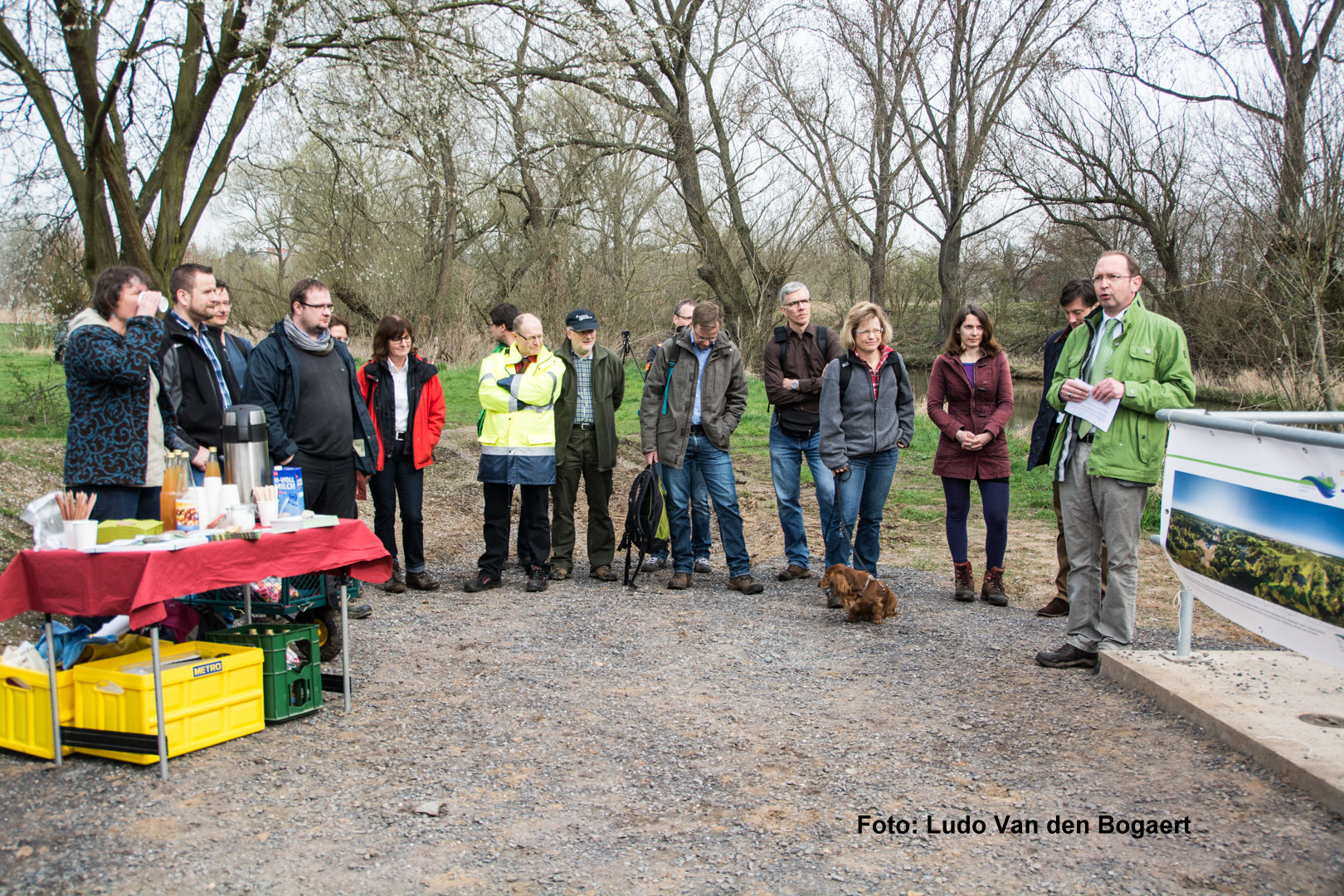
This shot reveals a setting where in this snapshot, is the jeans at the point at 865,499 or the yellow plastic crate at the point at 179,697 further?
the jeans at the point at 865,499

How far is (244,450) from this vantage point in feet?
14.7

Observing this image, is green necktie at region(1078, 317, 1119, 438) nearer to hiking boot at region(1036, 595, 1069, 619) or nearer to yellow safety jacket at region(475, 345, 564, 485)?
hiking boot at region(1036, 595, 1069, 619)

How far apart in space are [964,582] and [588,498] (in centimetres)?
280

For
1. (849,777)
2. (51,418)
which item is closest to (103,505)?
(849,777)

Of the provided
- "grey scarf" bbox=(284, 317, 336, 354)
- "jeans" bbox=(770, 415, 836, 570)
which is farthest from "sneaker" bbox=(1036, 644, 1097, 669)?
"grey scarf" bbox=(284, 317, 336, 354)

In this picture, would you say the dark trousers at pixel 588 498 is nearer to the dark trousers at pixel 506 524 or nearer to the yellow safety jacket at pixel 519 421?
Answer: the dark trousers at pixel 506 524

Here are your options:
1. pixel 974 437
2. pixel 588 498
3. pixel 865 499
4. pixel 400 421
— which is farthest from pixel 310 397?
pixel 974 437

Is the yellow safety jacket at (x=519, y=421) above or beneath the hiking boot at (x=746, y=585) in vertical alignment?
above

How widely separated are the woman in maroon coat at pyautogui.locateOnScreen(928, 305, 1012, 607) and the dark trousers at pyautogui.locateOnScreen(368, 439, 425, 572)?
371cm

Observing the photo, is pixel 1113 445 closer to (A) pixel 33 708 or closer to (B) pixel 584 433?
(B) pixel 584 433

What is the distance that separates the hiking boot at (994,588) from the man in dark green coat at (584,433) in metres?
2.76

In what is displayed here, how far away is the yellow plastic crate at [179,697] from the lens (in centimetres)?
Result: 386

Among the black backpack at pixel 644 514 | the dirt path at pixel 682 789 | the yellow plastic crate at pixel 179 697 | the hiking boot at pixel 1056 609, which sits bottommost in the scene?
the dirt path at pixel 682 789

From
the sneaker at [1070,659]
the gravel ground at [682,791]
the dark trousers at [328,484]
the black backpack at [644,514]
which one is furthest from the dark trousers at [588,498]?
the sneaker at [1070,659]
